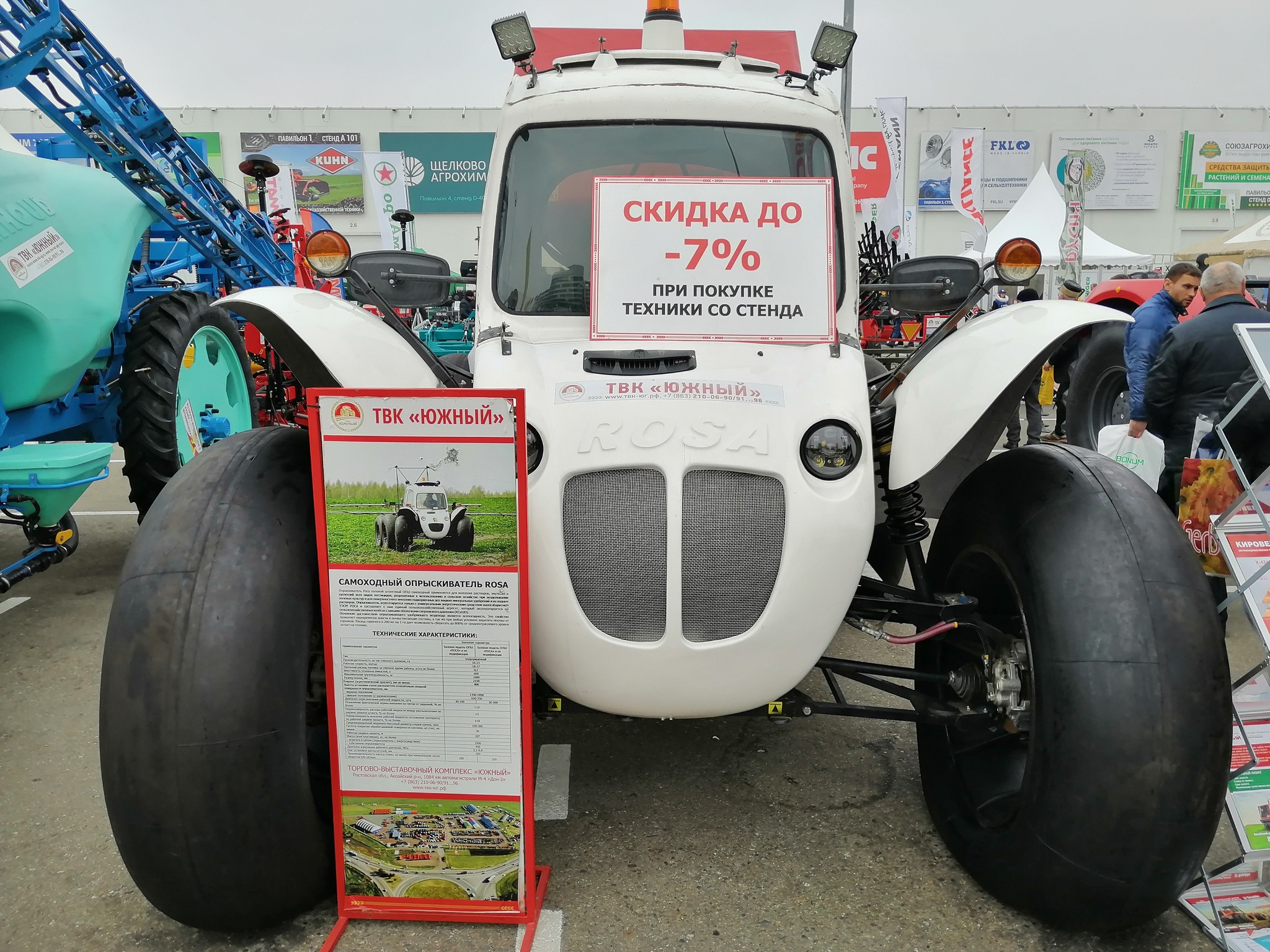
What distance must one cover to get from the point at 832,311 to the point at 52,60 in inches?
208

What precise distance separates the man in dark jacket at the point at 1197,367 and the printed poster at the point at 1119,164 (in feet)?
112

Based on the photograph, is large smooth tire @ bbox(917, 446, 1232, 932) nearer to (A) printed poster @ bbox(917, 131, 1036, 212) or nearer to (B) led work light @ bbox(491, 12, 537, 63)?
(B) led work light @ bbox(491, 12, 537, 63)

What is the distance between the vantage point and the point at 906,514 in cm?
297

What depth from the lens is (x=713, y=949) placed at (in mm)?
2445

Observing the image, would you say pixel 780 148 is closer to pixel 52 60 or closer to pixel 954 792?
pixel 954 792

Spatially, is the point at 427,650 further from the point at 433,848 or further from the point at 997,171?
the point at 997,171

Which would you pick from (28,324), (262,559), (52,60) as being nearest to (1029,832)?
(262,559)

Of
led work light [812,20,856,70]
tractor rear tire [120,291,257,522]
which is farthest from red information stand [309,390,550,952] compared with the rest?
tractor rear tire [120,291,257,522]

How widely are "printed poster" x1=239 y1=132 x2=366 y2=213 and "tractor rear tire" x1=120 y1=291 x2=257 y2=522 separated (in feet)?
103

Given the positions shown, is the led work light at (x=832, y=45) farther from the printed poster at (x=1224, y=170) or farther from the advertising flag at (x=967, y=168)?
the printed poster at (x=1224, y=170)

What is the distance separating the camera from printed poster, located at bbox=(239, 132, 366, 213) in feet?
112

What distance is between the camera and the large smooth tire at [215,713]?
2.21m

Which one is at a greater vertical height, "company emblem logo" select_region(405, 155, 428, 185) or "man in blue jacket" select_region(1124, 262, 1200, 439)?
"company emblem logo" select_region(405, 155, 428, 185)

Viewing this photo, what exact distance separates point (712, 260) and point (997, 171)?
123ft
